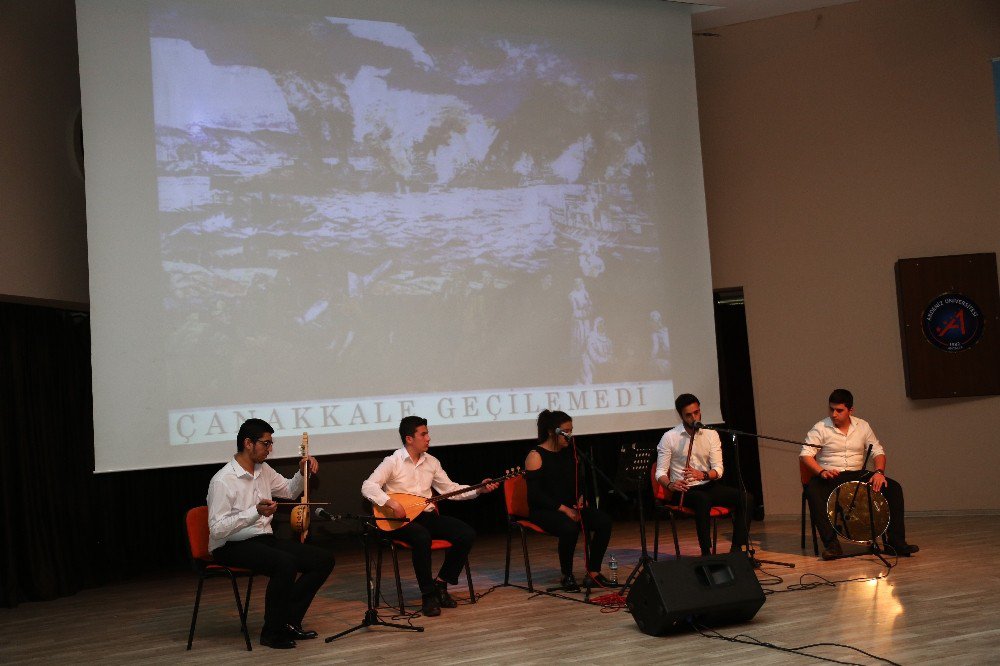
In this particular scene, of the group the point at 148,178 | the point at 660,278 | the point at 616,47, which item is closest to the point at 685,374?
the point at 660,278

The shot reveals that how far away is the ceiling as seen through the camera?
7.49 metres

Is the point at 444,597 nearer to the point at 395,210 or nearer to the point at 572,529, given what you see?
the point at 572,529

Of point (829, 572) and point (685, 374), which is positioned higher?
point (685, 374)

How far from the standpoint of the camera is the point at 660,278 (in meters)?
6.86

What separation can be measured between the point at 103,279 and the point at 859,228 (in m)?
5.52

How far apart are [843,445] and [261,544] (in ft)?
12.0

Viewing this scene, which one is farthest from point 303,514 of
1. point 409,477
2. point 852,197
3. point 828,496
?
point 852,197

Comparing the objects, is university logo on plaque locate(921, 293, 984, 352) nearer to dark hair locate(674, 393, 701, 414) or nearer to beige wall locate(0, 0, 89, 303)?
dark hair locate(674, 393, 701, 414)

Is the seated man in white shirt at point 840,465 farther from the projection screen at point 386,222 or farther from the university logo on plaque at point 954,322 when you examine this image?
the university logo on plaque at point 954,322

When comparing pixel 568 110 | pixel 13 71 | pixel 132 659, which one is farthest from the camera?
pixel 568 110

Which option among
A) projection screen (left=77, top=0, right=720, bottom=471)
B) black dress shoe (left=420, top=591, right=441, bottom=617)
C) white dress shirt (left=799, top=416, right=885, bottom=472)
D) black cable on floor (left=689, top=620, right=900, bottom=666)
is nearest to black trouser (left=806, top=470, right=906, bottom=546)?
white dress shirt (left=799, top=416, right=885, bottom=472)

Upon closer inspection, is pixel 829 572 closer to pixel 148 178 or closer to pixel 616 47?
pixel 616 47

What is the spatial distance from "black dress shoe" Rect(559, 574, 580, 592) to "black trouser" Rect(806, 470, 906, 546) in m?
1.60

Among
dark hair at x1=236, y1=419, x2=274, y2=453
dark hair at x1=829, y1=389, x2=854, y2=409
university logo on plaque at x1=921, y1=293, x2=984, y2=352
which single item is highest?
university logo on plaque at x1=921, y1=293, x2=984, y2=352
